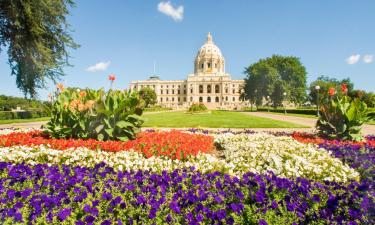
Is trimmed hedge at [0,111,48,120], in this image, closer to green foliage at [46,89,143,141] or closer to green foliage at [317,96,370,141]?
green foliage at [46,89,143,141]

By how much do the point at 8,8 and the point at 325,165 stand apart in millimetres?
18828

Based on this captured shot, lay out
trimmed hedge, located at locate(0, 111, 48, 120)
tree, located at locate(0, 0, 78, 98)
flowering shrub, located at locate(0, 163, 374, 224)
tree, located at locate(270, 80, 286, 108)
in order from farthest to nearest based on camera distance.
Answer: tree, located at locate(270, 80, 286, 108) < trimmed hedge, located at locate(0, 111, 48, 120) < tree, located at locate(0, 0, 78, 98) < flowering shrub, located at locate(0, 163, 374, 224)

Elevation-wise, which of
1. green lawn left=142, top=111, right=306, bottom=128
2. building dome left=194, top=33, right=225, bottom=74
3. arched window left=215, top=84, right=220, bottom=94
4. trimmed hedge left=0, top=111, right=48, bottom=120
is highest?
building dome left=194, top=33, right=225, bottom=74

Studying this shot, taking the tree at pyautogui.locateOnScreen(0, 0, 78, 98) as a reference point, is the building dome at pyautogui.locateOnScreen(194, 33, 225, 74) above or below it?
above

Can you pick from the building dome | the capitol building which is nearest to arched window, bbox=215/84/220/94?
the capitol building

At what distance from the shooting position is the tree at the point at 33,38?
1664 centimetres

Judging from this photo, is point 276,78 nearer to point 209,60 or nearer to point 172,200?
point 172,200

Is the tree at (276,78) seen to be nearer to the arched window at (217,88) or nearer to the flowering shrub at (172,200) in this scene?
the arched window at (217,88)

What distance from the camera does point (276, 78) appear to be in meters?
66.5

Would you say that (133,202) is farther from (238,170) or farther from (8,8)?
(8,8)

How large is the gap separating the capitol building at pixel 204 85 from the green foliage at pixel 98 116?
4446 inches

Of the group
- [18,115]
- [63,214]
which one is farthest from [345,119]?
[18,115]

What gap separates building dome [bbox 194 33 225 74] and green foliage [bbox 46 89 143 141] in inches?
5210

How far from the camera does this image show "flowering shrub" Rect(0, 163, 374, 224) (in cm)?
297
